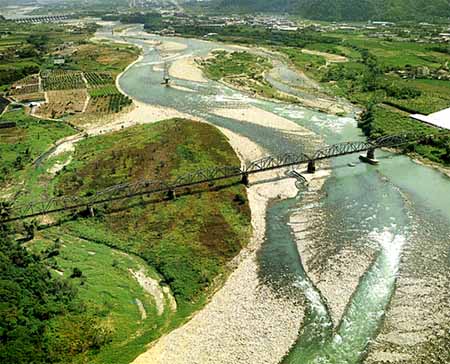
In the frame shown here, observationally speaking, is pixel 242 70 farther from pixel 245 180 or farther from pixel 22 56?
pixel 22 56

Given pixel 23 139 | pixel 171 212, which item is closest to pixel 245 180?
pixel 171 212

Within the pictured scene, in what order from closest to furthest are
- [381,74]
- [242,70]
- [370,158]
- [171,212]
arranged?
1. [171,212]
2. [370,158]
3. [381,74]
4. [242,70]

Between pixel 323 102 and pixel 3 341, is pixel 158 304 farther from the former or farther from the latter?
pixel 323 102

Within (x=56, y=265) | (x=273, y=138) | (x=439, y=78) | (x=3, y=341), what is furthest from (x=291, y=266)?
(x=439, y=78)

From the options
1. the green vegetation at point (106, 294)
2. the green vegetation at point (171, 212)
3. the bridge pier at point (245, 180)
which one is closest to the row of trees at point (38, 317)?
the green vegetation at point (106, 294)

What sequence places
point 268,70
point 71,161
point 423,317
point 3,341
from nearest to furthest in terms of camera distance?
point 3,341 → point 423,317 → point 71,161 → point 268,70

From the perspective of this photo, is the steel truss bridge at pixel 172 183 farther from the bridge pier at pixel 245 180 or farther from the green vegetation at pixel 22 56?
the green vegetation at pixel 22 56
